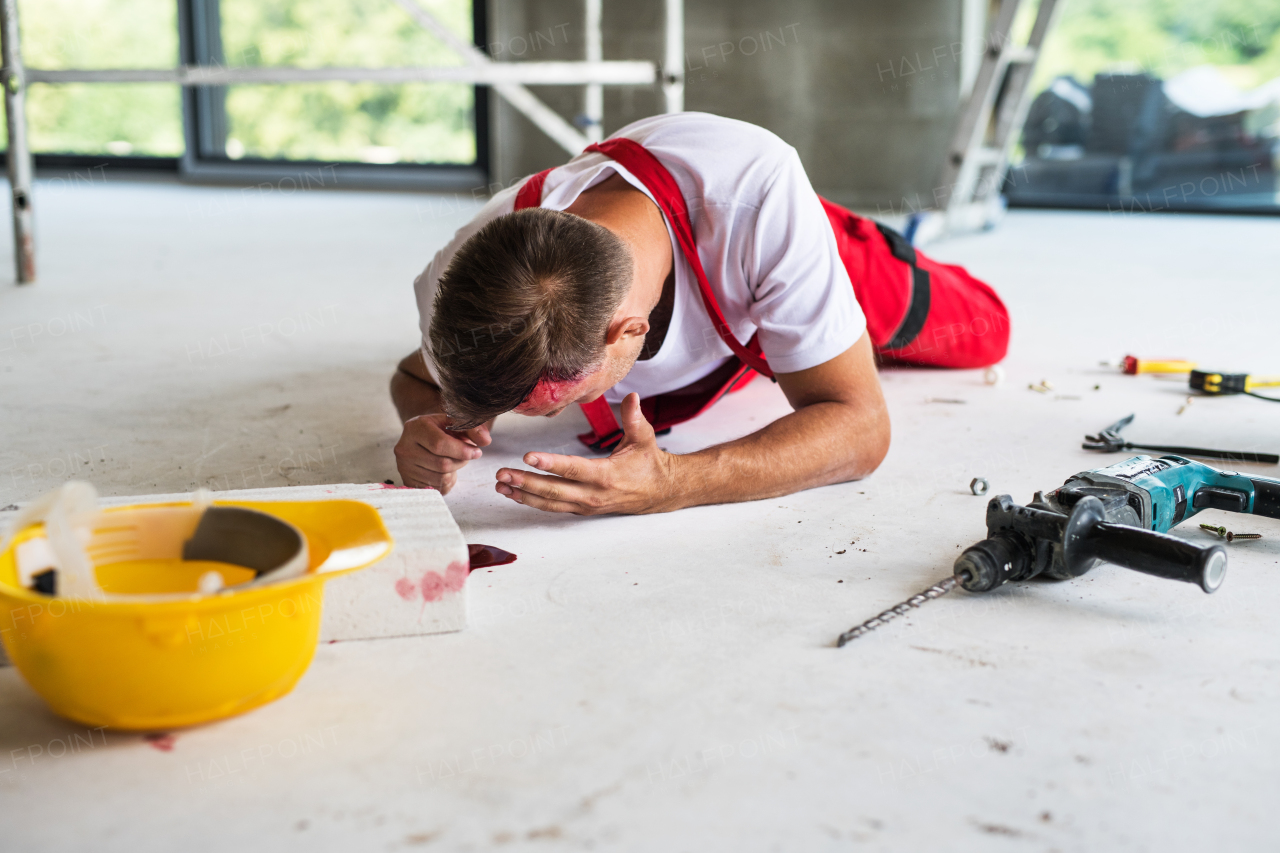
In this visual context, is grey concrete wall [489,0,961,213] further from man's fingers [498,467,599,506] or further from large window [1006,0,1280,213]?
man's fingers [498,467,599,506]

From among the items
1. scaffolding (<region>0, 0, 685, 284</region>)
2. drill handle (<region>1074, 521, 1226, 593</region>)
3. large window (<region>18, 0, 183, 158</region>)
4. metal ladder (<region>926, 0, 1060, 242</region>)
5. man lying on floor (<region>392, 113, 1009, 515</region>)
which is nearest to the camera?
drill handle (<region>1074, 521, 1226, 593</region>)

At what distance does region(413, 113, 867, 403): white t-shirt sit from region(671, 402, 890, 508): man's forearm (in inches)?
3.4

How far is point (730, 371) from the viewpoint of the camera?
5.93ft

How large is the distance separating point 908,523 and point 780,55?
185 inches

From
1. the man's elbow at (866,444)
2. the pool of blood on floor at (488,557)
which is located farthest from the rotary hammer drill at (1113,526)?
the pool of blood on floor at (488,557)

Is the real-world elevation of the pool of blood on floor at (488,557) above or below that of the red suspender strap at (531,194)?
below

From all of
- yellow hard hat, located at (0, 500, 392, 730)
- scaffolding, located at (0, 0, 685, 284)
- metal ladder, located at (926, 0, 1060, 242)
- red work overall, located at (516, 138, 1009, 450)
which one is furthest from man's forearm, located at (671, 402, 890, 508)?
metal ladder, located at (926, 0, 1060, 242)

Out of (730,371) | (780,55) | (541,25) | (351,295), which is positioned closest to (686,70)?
(780,55)

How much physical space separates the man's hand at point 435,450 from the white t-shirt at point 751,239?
Answer: 88mm

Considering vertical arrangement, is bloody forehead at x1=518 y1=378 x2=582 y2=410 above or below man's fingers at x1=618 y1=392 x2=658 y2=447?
above

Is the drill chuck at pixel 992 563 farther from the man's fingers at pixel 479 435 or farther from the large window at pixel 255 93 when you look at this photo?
the large window at pixel 255 93

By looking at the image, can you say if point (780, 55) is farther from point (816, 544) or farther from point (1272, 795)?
point (1272, 795)

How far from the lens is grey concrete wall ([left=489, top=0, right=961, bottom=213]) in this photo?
5453mm

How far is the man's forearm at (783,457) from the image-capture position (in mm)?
1490
